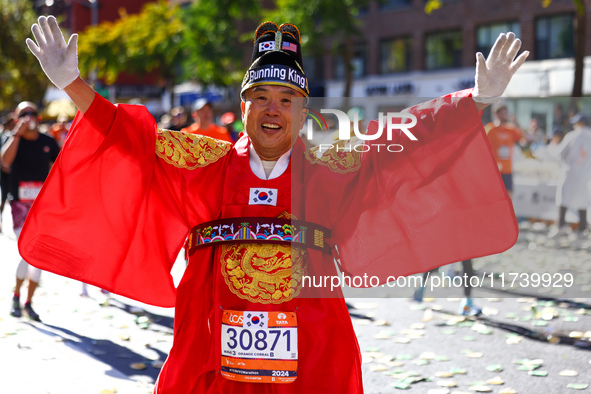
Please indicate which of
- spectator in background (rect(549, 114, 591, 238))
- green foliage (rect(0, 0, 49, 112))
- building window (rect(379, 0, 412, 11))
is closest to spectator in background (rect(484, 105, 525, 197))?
spectator in background (rect(549, 114, 591, 238))

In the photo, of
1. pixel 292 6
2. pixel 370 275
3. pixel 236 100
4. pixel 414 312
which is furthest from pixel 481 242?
pixel 236 100

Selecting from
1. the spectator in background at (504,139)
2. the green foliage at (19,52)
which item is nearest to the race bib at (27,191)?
the spectator in background at (504,139)

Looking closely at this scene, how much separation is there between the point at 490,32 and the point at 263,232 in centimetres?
2673

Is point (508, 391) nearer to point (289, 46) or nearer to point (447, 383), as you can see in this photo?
point (447, 383)

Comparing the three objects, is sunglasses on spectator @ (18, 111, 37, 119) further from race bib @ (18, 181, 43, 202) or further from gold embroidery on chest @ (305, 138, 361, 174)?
gold embroidery on chest @ (305, 138, 361, 174)

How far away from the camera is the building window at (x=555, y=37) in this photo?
24.6 m

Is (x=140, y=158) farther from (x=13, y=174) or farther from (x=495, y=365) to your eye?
(x=13, y=174)

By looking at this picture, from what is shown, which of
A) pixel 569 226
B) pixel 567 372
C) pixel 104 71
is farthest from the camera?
pixel 104 71

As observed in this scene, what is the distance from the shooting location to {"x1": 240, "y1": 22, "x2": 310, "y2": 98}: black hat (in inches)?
113

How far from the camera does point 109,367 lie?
5.27m

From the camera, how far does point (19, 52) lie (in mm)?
35688

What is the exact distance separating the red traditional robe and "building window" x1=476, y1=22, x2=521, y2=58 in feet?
82.1

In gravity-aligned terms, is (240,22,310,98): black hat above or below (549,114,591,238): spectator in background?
below

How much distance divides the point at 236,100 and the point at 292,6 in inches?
647
